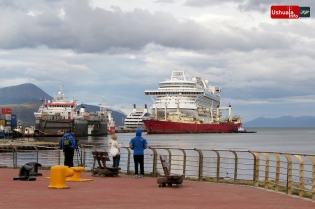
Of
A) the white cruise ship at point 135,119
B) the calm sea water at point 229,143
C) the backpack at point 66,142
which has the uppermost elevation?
the white cruise ship at point 135,119

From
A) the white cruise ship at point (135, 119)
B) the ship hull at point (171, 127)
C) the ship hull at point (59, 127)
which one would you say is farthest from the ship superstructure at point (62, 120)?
the white cruise ship at point (135, 119)

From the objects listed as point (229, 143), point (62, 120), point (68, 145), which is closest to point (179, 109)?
point (62, 120)

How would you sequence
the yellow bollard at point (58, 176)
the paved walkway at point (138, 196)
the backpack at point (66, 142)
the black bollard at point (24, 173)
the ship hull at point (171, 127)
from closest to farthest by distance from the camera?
the paved walkway at point (138, 196) < the yellow bollard at point (58, 176) < the black bollard at point (24, 173) < the backpack at point (66, 142) < the ship hull at point (171, 127)

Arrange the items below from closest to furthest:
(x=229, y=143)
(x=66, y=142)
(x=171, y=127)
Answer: (x=66, y=142) → (x=229, y=143) → (x=171, y=127)

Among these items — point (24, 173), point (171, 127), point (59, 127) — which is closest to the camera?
point (24, 173)

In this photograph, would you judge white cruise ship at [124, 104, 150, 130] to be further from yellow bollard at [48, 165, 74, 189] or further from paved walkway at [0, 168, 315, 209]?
yellow bollard at [48, 165, 74, 189]

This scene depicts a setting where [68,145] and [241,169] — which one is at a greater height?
[68,145]

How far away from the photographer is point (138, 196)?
12.9m

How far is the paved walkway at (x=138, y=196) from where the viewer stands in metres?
11.3

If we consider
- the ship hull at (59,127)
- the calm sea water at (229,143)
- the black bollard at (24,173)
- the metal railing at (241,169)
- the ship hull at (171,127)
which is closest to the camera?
the metal railing at (241,169)

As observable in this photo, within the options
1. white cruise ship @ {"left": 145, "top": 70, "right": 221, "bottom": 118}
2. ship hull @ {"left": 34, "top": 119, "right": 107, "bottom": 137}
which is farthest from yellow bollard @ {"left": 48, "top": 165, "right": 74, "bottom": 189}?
white cruise ship @ {"left": 145, "top": 70, "right": 221, "bottom": 118}

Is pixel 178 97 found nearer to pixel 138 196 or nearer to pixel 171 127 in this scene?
pixel 171 127

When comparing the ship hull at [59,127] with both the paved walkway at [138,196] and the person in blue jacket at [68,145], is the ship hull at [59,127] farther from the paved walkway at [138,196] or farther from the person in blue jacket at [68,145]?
the paved walkway at [138,196]

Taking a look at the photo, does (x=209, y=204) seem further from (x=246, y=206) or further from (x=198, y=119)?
(x=198, y=119)
